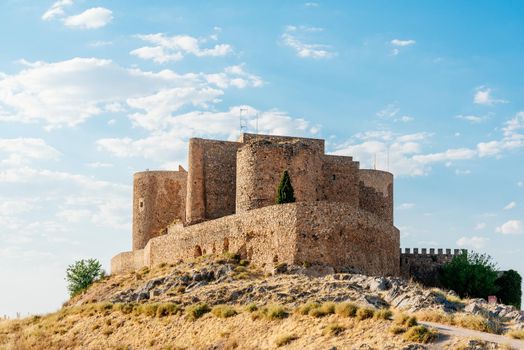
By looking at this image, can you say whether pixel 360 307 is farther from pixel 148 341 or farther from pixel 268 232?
pixel 268 232

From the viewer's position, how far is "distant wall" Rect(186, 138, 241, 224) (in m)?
50.4

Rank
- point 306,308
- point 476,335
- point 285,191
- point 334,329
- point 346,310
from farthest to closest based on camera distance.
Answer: point 285,191, point 306,308, point 346,310, point 334,329, point 476,335

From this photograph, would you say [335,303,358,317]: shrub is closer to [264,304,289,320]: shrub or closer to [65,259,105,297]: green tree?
[264,304,289,320]: shrub

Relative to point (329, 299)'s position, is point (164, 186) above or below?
above

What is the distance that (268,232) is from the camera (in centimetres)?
3991

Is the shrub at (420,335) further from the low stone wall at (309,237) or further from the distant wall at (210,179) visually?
the distant wall at (210,179)

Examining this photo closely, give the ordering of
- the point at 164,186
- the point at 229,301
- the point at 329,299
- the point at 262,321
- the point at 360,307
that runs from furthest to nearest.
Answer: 1. the point at 164,186
2. the point at 229,301
3. the point at 329,299
4. the point at 262,321
5. the point at 360,307

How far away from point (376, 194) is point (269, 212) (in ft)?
50.3

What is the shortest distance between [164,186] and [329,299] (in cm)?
2717

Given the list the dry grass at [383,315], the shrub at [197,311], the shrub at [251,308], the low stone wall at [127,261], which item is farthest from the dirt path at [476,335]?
the low stone wall at [127,261]

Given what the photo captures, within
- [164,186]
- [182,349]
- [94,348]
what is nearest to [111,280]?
[164,186]

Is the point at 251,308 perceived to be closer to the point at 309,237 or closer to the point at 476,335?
the point at 309,237

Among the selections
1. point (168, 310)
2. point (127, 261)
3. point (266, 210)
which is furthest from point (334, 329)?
point (127, 261)

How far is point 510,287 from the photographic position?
5250 cm
